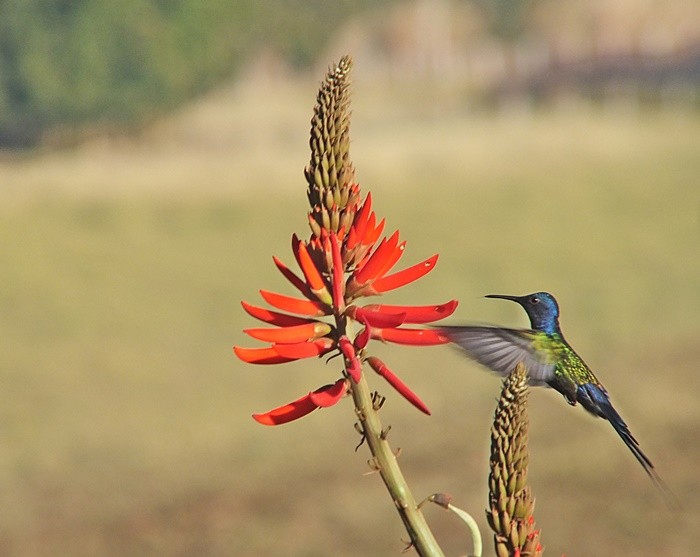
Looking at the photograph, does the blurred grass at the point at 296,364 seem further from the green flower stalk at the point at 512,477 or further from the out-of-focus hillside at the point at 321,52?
the green flower stalk at the point at 512,477

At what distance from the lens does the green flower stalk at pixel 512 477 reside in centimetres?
152

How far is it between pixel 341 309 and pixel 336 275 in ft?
0.18

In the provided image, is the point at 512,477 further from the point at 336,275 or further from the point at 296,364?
the point at 296,364

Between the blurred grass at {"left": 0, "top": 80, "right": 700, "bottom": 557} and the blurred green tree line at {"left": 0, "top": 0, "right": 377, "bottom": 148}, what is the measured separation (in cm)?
83

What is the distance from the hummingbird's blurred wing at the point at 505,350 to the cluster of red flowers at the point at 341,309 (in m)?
0.21

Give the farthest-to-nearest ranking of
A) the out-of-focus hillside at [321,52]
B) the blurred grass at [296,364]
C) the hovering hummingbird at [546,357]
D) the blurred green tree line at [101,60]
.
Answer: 1. the out-of-focus hillside at [321,52]
2. the blurred green tree line at [101,60]
3. the blurred grass at [296,364]
4. the hovering hummingbird at [546,357]

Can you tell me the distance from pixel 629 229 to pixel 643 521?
10754 mm

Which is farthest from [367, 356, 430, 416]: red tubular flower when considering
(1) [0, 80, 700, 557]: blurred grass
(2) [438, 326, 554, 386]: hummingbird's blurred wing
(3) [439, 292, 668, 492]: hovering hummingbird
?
(1) [0, 80, 700, 557]: blurred grass

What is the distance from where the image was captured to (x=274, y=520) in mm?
9930

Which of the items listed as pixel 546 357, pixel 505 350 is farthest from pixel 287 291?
pixel 505 350

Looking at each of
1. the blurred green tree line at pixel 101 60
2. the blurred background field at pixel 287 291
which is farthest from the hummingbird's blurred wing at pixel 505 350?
the blurred green tree line at pixel 101 60

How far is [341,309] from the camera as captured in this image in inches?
62.9

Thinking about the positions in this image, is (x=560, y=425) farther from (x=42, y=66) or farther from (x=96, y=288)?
(x=42, y=66)

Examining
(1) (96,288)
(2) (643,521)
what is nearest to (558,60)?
(1) (96,288)
